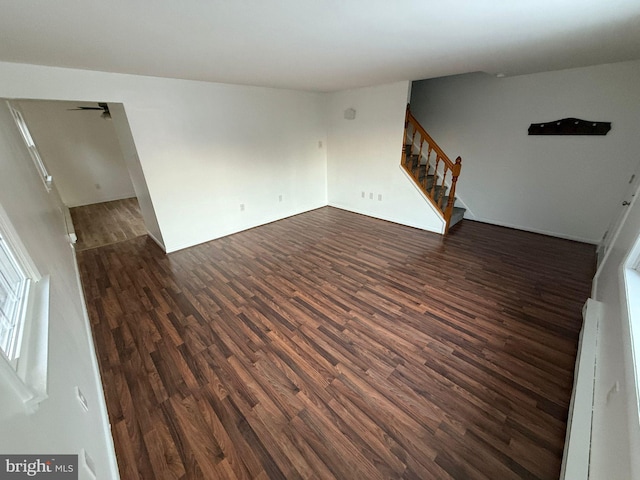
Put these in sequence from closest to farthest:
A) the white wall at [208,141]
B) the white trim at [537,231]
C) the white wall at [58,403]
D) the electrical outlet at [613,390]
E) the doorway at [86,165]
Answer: the white wall at [58,403], the electrical outlet at [613,390], the white wall at [208,141], the white trim at [537,231], the doorway at [86,165]

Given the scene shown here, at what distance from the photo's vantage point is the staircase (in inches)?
156

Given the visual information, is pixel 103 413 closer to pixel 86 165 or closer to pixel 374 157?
pixel 374 157

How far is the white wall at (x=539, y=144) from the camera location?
3.27 metres

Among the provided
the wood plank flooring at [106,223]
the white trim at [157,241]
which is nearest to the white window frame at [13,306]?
the white trim at [157,241]

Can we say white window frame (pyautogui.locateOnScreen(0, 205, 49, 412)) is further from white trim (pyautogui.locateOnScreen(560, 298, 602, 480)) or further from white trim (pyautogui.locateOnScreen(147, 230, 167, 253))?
white trim (pyautogui.locateOnScreen(147, 230, 167, 253))

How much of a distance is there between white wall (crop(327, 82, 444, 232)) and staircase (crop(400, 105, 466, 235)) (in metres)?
0.13

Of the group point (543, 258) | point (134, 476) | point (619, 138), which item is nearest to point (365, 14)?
point (134, 476)

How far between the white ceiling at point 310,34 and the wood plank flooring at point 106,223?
280cm

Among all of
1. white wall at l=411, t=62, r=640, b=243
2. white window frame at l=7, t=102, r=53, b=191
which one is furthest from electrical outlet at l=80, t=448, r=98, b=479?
white wall at l=411, t=62, r=640, b=243

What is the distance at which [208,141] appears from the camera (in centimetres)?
380

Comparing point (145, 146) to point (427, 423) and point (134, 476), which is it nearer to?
point (134, 476)

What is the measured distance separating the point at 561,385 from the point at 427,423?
1059mm

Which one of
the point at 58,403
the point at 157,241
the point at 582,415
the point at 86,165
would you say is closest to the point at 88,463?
the point at 58,403

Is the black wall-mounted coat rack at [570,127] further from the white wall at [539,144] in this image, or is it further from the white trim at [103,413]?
the white trim at [103,413]
